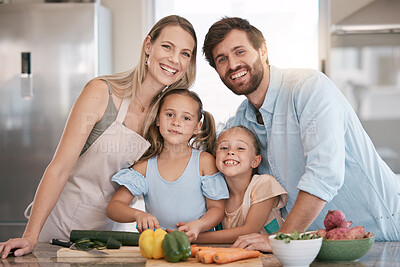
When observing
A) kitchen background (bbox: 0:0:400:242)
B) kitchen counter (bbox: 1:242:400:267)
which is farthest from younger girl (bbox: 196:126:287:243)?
kitchen background (bbox: 0:0:400:242)

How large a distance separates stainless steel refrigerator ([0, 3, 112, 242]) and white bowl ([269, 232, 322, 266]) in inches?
99.5

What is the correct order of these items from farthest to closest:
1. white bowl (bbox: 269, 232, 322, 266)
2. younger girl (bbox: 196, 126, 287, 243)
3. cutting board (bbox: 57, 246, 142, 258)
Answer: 1. younger girl (bbox: 196, 126, 287, 243)
2. cutting board (bbox: 57, 246, 142, 258)
3. white bowl (bbox: 269, 232, 322, 266)

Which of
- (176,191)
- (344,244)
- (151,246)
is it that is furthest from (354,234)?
(176,191)

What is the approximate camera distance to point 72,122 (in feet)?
5.26

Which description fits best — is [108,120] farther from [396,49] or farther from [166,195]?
[396,49]

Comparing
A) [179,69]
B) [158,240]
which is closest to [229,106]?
[179,69]

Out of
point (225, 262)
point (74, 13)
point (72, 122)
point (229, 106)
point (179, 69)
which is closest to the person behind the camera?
point (225, 262)

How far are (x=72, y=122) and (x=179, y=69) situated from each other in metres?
0.41

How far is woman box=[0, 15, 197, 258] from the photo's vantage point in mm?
1658

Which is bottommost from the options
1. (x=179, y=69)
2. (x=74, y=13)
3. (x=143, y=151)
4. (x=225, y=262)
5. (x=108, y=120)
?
(x=225, y=262)

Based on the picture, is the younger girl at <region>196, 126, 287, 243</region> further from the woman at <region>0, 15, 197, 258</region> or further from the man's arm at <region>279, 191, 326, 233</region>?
the woman at <region>0, 15, 197, 258</region>

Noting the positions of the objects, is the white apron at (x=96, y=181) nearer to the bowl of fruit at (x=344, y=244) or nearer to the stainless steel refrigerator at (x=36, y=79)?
the bowl of fruit at (x=344, y=244)

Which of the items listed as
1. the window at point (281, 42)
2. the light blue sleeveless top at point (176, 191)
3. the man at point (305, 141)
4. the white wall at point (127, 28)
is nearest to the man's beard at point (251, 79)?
the man at point (305, 141)

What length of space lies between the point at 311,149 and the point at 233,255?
44 centimetres
